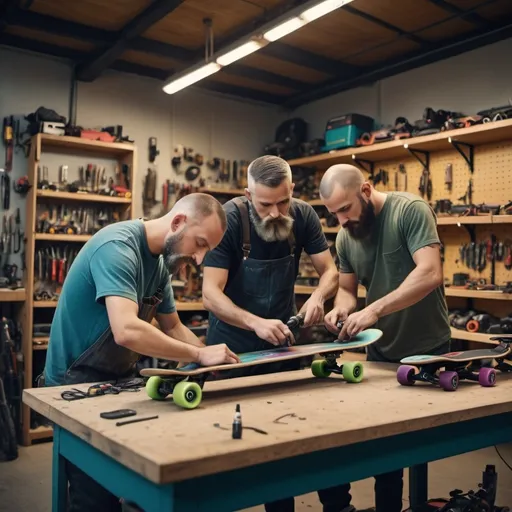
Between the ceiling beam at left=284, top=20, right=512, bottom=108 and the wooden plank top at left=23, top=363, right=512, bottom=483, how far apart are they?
327cm

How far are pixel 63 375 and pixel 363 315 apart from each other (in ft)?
3.69

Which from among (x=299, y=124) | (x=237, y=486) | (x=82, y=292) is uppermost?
(x=299, y=124)

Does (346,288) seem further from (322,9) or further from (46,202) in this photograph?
(46,202)

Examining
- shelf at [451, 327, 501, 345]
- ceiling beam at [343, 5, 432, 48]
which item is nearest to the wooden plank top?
shelf at [451, 327, 501, 345]

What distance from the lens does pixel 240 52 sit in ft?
13.5

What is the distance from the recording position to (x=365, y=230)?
246 cm

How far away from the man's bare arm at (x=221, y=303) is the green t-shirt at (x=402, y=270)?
572mm

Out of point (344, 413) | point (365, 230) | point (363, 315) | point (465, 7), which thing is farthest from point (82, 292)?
point (465, 7)

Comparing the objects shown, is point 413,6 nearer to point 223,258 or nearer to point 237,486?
point 223,258

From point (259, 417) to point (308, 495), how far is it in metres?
2.14

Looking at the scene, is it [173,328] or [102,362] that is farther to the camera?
[173,328]

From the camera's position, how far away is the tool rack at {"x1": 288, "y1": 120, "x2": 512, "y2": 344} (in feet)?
13.5

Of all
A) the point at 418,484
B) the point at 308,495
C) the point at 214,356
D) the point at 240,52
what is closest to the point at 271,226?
the point at 214,356

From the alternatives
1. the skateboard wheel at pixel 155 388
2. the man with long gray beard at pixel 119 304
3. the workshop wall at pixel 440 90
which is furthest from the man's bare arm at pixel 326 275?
the workshop wall at pixel 440 90
